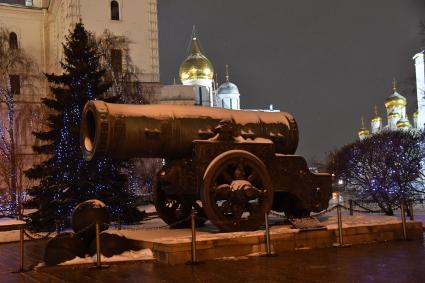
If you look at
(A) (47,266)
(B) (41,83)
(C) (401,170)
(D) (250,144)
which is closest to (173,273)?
(A) (47,266)

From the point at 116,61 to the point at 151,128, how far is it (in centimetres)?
2018

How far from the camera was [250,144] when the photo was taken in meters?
11.3

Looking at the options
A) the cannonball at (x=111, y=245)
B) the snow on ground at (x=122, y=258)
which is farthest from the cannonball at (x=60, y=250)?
the cannonball at (x=111, y=245)

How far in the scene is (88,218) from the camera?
400 inches

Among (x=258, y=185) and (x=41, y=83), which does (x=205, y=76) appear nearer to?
(x=41, y=83)

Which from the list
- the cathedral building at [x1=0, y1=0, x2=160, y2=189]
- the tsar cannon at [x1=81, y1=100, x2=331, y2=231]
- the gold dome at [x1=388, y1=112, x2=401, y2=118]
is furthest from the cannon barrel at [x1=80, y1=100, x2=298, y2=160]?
the gold dome at [x1=388, y1=112, x2=401, y2=118]

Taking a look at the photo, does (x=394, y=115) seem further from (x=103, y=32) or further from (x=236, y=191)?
(x=236, y=191)

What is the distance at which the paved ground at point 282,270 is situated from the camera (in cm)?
799

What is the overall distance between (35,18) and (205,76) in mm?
15989

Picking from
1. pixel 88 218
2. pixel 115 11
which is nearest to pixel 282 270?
pixel 88 218

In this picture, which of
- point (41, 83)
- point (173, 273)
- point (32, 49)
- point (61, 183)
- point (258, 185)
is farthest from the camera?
point (32, 49)

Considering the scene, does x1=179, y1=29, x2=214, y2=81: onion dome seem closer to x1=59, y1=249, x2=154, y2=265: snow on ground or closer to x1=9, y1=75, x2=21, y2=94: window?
x1=9, y1=75, x2=21, y2=94: window

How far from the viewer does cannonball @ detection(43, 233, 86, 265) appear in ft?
32.3

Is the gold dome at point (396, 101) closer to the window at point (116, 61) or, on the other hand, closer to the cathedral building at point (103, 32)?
the cathedral building at point (103, 32)
